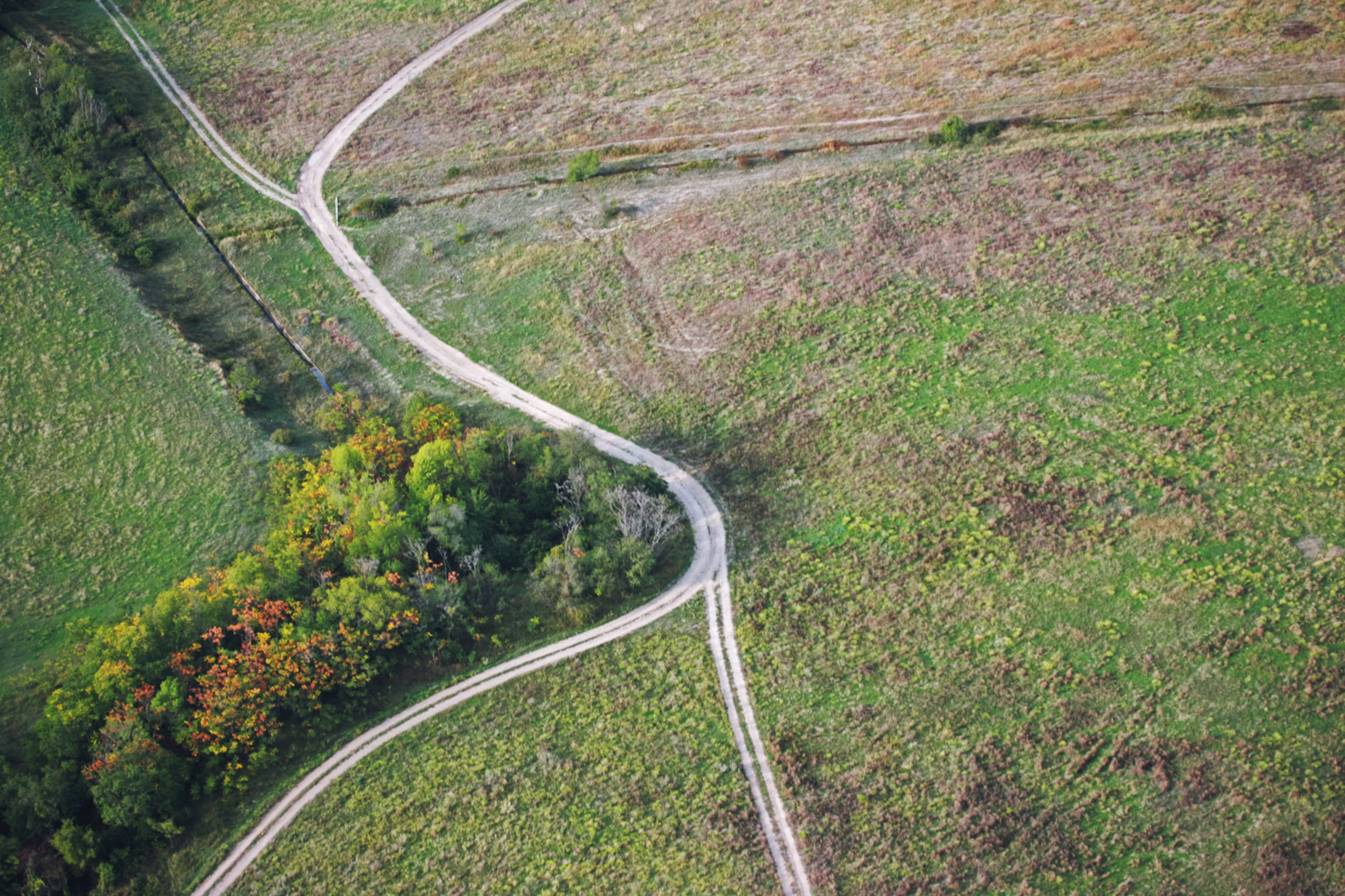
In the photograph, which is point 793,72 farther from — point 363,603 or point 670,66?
point 363,603

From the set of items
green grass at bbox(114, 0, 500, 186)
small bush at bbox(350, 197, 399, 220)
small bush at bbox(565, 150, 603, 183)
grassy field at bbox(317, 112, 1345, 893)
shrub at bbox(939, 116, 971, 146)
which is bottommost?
grassy field at bbox(317, 112, 1345, 893)

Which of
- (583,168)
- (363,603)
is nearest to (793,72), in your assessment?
(583,168)

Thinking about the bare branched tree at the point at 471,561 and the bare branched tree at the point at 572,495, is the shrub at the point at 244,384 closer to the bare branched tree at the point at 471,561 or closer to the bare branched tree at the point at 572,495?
the bare branched tree at the point at 471,561

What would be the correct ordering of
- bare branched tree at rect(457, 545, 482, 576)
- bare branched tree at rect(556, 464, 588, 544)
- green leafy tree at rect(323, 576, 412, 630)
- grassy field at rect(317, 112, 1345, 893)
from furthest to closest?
bare branched tree at rect(556, 464, 588, 544) → bare branched tree at rect(457, 545, 482, 576) → green leafy tree at rect(323, 576, 412, 630) → grassy field at rect(317, 112, 1345, 893)

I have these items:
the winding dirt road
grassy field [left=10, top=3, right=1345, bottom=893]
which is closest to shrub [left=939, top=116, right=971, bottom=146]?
grassy field [left=10, top=3, right=1345, bottom=893]

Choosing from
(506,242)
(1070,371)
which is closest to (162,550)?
(506,242)

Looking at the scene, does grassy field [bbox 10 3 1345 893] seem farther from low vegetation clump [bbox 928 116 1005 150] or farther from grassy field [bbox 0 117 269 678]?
grassy field [bbox 0 117 269 678]
